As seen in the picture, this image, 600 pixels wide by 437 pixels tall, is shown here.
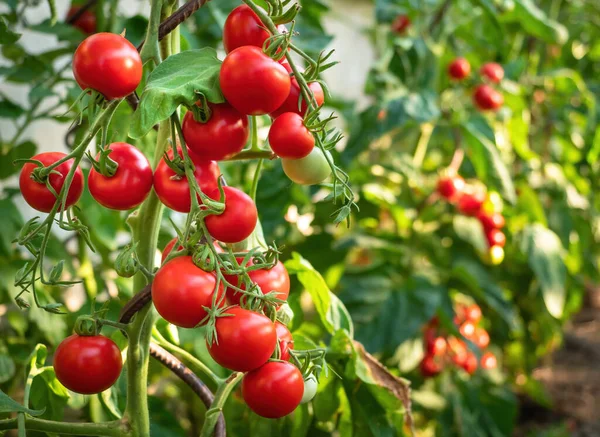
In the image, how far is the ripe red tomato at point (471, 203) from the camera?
1.41 m

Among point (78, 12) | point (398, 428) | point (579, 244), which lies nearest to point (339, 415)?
point (398, 428)

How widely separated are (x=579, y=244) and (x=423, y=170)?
50 centimetres

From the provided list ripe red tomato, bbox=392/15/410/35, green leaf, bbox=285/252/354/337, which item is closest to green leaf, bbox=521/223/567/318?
ripe red tomato, bbox=392/15/410/35

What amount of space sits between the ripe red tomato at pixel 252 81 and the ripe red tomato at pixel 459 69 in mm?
1042

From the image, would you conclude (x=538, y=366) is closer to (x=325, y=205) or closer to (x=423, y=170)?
(x=423, y=170)

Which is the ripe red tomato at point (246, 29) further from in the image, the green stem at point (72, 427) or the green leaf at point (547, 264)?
the green leaf at point (547, 264)

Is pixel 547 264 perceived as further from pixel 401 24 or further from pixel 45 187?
pixel 45 187

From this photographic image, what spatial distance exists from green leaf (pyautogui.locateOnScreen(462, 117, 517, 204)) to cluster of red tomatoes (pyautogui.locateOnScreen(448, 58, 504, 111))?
5 cm

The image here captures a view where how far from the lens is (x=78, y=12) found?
102cm

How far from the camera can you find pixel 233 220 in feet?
1.44

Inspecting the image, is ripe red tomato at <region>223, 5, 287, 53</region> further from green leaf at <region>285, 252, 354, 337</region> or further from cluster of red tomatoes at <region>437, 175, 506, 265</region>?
cluster of red tomatoes at <region>437, 175, 506, 265</region>

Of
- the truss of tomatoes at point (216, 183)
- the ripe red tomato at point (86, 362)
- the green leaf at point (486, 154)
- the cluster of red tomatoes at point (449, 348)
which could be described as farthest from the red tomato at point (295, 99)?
the cluster of red tomatoes at point (449, 348)

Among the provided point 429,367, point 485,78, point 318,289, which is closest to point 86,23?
point 318,289

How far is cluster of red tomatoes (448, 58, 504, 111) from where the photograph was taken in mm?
1405
